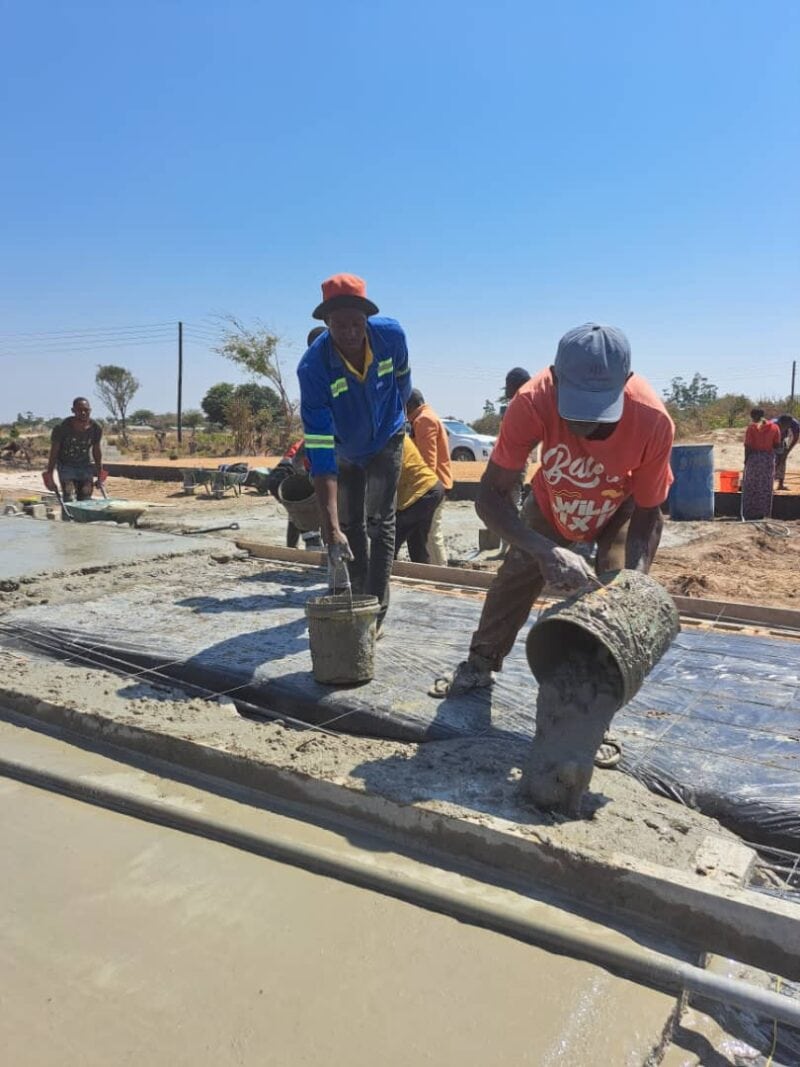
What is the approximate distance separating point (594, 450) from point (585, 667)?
72 cm

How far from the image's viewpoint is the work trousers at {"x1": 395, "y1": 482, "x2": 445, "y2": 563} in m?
4.94

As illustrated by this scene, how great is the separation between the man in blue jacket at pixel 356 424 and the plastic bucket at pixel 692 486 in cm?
772

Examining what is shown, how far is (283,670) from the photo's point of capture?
3.37m

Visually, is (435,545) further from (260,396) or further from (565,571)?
(260,396)

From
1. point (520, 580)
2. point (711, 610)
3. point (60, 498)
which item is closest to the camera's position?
point (520, 580)

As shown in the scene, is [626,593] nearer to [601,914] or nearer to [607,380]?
[607,380]

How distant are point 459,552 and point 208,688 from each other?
17.0 feet

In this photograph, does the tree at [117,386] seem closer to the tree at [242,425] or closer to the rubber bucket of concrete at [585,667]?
the tree at [242,425]

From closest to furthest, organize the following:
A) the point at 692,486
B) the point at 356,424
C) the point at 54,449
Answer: the point at 356,424 < the point at 54,449 < the point at 692,486

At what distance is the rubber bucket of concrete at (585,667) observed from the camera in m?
2.12

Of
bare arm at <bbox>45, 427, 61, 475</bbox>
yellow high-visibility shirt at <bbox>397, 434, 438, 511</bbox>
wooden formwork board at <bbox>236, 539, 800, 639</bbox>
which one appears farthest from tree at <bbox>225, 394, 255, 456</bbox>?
yellow high-visibility shirt at <bbox>397, 434, 438, 511</bbox>

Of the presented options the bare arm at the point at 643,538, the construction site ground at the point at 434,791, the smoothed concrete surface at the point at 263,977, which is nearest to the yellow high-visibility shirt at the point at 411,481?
the construction site ground at the point at 434,791

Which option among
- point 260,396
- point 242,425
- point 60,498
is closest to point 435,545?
point 60,498

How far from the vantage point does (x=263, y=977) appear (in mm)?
1688
